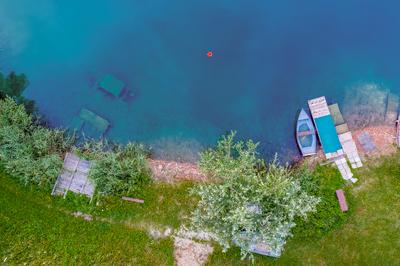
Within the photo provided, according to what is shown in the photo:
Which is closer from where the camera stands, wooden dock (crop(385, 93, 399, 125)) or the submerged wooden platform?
the submerged wooden platform

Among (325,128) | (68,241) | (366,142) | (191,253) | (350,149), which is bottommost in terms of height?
(191,253)

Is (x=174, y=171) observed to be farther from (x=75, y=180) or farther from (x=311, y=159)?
(x=311, y=159)

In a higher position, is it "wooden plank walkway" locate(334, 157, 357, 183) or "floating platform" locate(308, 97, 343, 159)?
"floating platform" locate(308, 97, 343, 159)

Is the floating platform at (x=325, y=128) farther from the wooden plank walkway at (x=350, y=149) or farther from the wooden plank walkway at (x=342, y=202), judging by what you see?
the wooden plank walkway at (x=342, y=202)

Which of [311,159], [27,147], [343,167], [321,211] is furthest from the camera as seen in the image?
[311,159]

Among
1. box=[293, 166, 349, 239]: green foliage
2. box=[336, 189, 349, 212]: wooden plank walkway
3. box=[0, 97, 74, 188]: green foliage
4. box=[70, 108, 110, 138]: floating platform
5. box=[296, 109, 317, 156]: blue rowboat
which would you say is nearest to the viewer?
box=[293, 166, 349, 239]: green foliage

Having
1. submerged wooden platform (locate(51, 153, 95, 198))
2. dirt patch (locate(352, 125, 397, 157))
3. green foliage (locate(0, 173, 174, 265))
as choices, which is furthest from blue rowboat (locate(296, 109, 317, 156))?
submerged wooden platform (locate(51, 153, 95, 198))

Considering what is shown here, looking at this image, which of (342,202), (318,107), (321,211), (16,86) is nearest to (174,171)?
(321,211)

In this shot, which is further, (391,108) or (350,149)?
(391,108)

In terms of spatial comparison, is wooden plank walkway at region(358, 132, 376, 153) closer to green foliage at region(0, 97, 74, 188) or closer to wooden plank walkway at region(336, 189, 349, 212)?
wooden plank walkway at region(336, 189, 349, 212)
